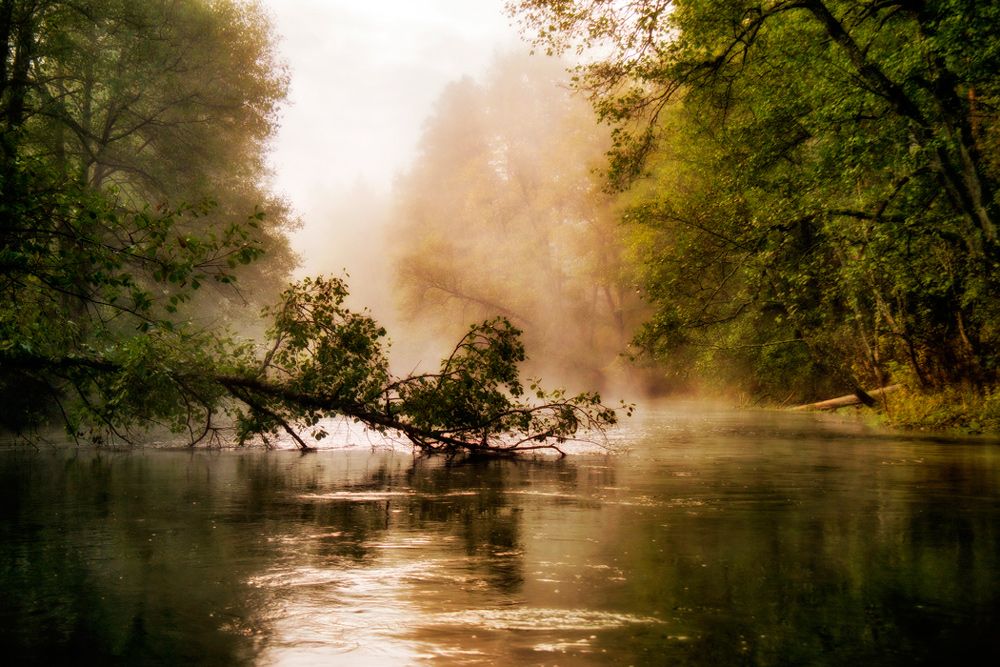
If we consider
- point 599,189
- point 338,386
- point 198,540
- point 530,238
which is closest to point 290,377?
point 338,386

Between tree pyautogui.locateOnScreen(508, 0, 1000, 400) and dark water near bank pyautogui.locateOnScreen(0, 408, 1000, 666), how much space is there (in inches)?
183

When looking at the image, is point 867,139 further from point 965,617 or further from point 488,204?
point 488,204

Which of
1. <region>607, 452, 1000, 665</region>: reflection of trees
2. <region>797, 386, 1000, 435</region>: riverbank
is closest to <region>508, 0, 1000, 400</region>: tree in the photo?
<region>797, 386, 1000, 435</region>: riverbank

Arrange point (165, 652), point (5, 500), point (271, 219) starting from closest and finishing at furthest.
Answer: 1. point (165, 652)
2. point (5, 500)
3. point (271, 219)

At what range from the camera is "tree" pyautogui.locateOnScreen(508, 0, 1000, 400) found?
11305mm

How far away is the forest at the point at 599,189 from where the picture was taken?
375 inches

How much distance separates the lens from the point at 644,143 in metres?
13.6

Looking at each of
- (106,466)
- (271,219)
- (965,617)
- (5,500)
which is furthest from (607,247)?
(965,617)

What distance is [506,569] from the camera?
15.5 ft

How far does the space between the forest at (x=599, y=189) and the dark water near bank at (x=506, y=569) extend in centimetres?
194

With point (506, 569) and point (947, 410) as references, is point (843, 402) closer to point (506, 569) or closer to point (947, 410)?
point (947, 410)

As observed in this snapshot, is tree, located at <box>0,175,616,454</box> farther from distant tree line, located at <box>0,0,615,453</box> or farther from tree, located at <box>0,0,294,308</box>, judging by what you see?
tree, located at <box>0,0,294,308</box>

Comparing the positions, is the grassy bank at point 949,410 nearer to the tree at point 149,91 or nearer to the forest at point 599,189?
the forest at point 599,189

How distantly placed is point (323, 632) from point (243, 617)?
0.51m
